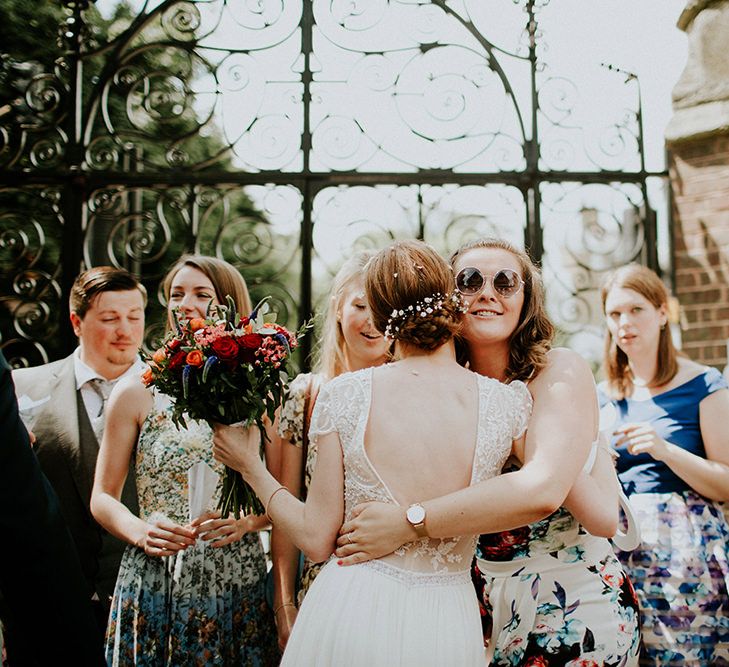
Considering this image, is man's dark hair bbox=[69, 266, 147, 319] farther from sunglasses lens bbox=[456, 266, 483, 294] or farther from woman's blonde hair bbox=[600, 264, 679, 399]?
woman's blonde hair bbox=[600, 264, 679, 399]

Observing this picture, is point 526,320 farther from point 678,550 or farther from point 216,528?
point 678,550

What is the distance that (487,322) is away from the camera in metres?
2.32

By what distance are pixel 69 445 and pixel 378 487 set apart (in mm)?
2100

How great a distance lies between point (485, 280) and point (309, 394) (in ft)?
2.86

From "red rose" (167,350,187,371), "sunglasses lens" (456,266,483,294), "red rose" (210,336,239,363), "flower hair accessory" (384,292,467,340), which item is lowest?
"red rose" (167,350,187,371)

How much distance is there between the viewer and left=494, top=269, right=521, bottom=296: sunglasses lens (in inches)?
91.4

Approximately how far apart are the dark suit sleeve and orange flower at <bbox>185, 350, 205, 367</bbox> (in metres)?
0.88

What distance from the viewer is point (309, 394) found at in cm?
284

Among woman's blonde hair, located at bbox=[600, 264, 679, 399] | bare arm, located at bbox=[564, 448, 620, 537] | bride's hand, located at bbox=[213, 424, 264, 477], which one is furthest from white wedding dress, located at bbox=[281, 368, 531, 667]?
woman's blonde hair, located at bbox=[600, 264, 679, 399]

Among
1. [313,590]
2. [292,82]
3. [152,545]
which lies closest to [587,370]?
[313,590]

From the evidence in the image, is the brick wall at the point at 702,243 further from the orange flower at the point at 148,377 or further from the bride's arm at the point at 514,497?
the orange flower at the point at 148,377

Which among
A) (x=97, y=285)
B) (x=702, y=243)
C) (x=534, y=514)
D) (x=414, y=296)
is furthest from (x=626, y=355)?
(x=97, y=285)

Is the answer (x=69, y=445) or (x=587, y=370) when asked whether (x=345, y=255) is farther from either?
(x=587, y=370)

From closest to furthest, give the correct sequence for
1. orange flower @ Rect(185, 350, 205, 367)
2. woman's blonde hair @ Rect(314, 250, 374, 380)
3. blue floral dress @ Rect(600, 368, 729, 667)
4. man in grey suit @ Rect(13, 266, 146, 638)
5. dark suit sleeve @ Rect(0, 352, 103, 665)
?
1. dark suit sleeve @ Rect(0, 352, 103, 665)
2. orange flower @ Rect(185, 350, 205, 367)
3. woman's blonde hair @ Rect(314, 250, 374, 380)
4. blue floral dress @ Rect(600, 368, 729, 667)
5. man in grey suit @ Rect(13, 266, 146, 638)
